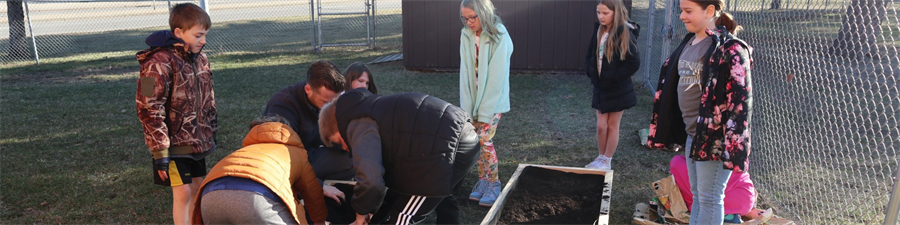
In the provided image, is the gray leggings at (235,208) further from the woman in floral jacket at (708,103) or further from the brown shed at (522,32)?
the brown shed at (522,32)

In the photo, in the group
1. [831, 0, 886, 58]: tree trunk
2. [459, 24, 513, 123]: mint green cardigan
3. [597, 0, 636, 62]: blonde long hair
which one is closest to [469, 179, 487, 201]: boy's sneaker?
[459, 24, 513, 123]: mint green cardigan

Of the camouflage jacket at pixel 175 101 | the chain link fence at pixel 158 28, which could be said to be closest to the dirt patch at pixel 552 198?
the camouflage jacket at pixel 175 101

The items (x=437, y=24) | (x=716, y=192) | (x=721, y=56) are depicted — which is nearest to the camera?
(x=721, y=56)

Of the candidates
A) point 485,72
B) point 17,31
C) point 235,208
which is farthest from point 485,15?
point 17,31

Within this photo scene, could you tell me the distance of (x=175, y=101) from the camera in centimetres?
310

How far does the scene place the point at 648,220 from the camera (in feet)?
11.9

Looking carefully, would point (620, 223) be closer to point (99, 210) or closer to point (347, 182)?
point (347, 182)

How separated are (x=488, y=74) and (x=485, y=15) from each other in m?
0.41

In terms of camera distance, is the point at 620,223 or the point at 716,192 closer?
the point at 716,192

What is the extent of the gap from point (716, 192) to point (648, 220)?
74cm

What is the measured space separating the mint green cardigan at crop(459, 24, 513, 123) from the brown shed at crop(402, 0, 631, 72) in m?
5.15

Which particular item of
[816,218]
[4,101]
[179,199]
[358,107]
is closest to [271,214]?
[358,107]

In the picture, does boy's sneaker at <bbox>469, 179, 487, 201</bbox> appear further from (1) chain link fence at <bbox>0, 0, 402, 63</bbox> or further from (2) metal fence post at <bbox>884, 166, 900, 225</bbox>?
(1) chain link fence at <bbox>0, 0, 402, 63</bbox>

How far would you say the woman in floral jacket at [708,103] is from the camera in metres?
2.71
